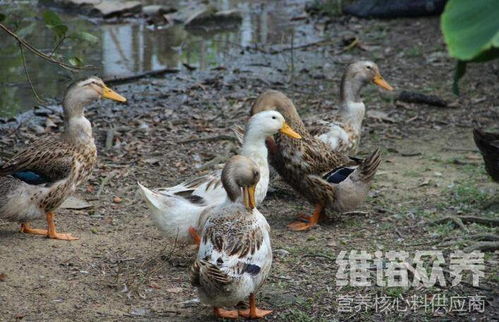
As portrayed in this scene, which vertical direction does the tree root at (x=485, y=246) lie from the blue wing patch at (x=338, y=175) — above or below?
below

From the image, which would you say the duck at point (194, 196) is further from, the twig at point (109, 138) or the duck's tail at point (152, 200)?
the twig at point (109, 138)

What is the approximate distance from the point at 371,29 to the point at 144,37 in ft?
13.7

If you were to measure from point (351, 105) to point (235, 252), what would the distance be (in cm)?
365

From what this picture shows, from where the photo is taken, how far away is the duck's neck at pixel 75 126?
270 inches

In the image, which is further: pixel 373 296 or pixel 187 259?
pixel 187 259

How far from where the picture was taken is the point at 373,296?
5582mm

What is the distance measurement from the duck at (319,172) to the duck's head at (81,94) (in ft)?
5.31

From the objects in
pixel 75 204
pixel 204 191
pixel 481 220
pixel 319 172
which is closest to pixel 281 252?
pixel 204 191

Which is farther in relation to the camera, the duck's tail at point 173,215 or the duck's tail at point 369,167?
the duck's tail at point 369,167

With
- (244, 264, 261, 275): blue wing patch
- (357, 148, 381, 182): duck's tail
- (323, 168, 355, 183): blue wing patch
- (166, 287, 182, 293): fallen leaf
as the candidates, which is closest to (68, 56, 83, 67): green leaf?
(166, 287, 182, 293): fallen leaf

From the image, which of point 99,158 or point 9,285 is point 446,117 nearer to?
point 99,158

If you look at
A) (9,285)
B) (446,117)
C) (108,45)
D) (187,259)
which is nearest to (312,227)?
(187,259)

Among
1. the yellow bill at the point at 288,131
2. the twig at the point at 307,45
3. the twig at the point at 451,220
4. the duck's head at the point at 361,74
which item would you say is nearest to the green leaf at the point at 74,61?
the yellow bill at the point at 288,131

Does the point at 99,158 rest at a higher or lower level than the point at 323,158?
lower
